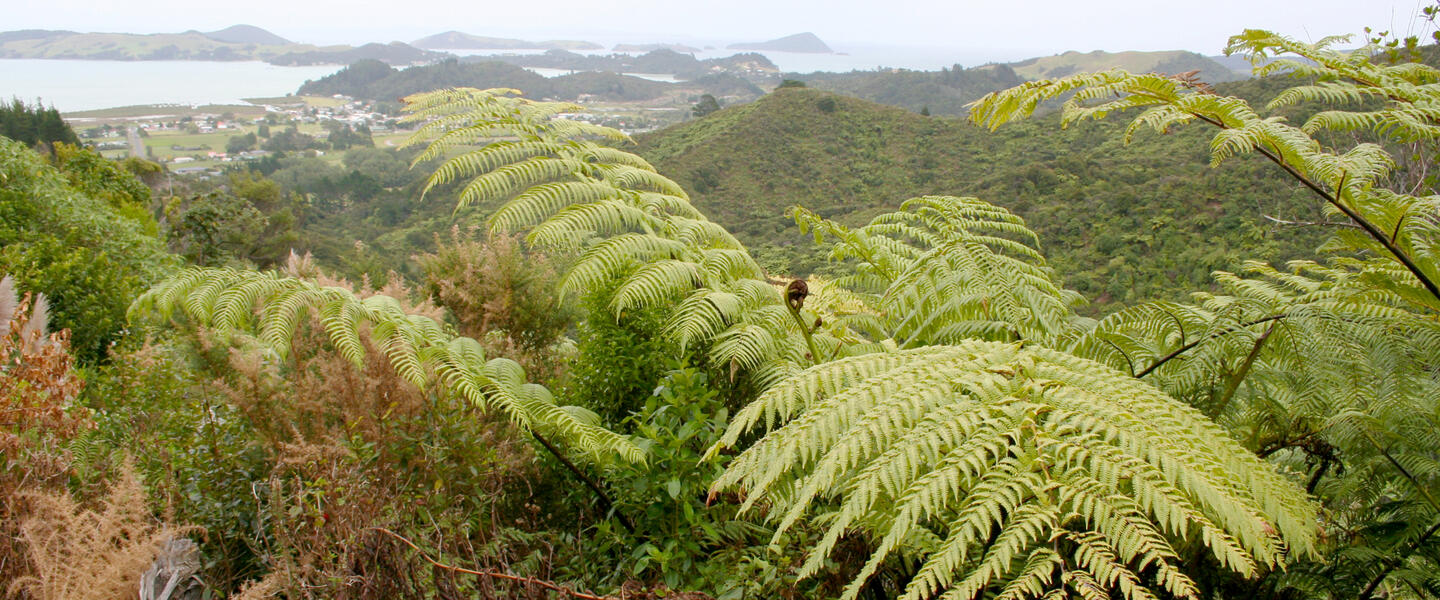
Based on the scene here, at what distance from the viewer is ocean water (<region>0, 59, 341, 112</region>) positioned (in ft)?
208

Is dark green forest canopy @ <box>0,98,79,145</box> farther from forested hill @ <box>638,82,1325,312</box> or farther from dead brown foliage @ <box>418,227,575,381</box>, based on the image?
dead brown foliage @ <box>418,227,575,381</box>

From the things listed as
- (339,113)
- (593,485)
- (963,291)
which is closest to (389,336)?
(593,485)

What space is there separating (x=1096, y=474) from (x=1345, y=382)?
2.57 ft

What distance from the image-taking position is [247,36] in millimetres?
111750

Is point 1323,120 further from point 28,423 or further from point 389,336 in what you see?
point 28,423

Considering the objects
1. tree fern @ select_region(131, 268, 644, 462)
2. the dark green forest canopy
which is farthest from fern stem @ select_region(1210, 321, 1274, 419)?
the dark green forest canopy

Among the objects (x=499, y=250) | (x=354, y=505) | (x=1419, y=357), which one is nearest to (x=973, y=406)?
(x=1419, y=357)

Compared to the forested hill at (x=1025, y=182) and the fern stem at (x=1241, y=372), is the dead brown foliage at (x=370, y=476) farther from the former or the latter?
the forested hill at (x=1025, y=182)

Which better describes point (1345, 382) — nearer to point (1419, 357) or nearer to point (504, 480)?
point (1419, 357)

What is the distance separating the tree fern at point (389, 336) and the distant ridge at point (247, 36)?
437 feet

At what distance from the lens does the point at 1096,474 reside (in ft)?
3.22

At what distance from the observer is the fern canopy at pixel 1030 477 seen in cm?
87

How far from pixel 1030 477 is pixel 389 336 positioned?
1658 millimetres

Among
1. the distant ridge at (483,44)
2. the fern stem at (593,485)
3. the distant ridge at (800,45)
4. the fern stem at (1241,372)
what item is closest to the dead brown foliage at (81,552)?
the fern stem at (593,485)
